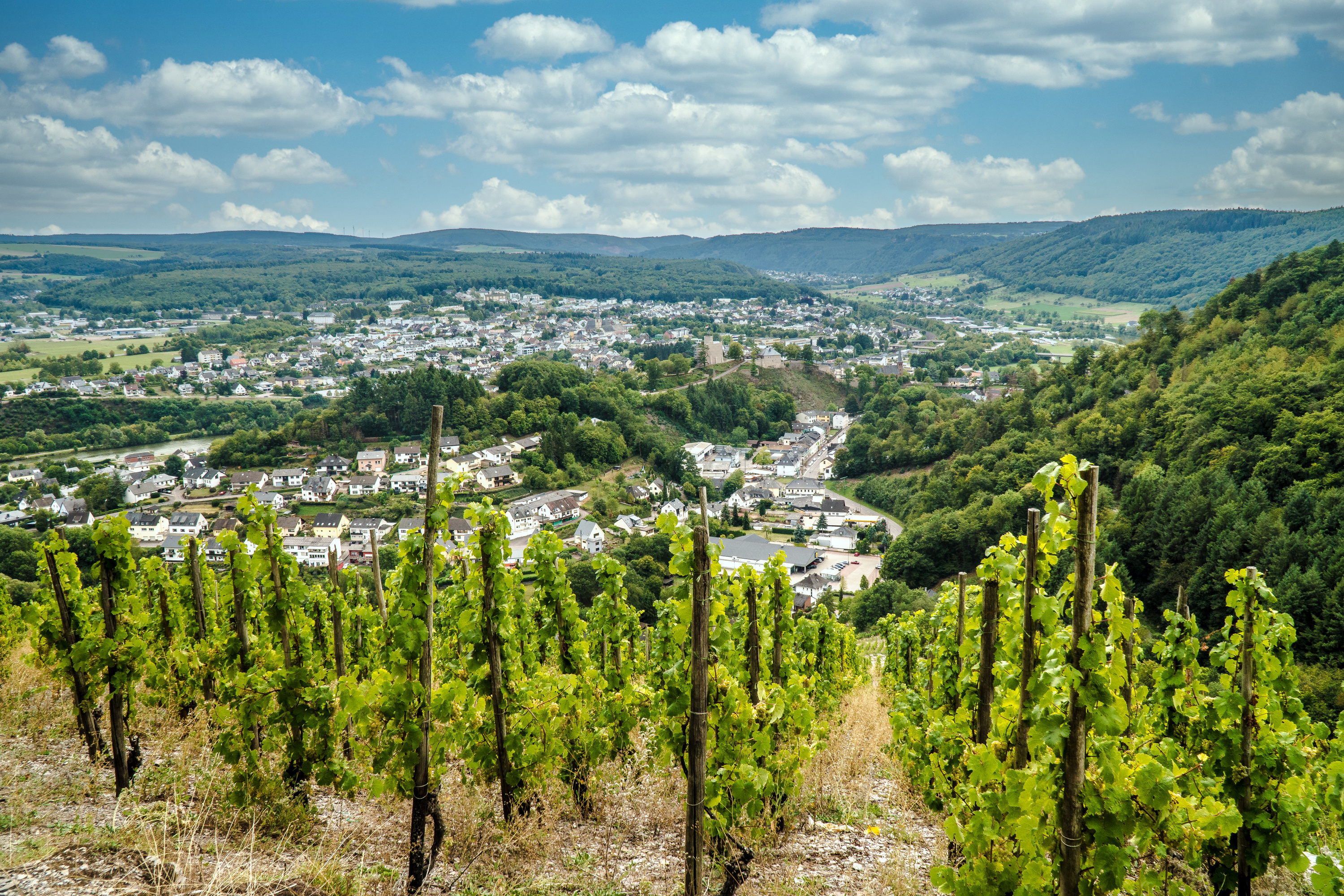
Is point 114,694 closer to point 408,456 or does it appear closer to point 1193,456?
point 1193,456

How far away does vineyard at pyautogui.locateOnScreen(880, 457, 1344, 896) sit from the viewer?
3518 mm

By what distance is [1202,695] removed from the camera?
6.07 m

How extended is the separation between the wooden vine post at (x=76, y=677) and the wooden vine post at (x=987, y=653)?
8003 millimetres

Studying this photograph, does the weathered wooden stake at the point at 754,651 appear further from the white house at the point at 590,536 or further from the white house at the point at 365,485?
the white house at the point at 365,485

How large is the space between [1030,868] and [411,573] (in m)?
4.31

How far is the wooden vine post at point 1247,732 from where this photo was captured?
18.0 feet

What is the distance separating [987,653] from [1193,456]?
39.4 m

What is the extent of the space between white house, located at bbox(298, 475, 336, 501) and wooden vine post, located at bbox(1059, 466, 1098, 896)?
194 ft

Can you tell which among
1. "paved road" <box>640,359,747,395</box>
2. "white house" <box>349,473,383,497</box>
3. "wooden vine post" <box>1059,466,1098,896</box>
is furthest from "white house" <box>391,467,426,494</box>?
"wooden vine post" <box>1059,466,1098,896</box>

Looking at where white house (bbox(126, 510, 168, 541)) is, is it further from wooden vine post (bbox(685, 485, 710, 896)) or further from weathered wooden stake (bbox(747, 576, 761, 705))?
wooden vine post (bbox(685, 485, 710, 896))

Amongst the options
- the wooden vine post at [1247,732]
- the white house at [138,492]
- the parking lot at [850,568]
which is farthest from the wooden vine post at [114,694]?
the white house at [138,492]

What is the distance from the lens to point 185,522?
49031mm

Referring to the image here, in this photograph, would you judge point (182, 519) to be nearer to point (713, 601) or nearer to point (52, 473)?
point (52, 473)

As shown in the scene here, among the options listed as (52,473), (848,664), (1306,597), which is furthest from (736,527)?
(52,473)
